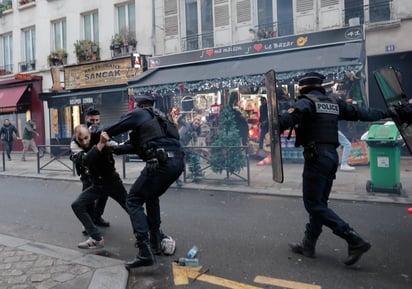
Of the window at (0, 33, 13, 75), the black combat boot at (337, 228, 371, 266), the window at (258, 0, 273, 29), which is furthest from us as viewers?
the window at (0, 33, 13, 75)

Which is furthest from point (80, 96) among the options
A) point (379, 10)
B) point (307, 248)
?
point (307, 248)

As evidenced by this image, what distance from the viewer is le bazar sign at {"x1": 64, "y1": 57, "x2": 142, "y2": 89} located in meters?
15.2

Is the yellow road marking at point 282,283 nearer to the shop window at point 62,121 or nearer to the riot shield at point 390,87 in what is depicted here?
the riot shield at point 390,87

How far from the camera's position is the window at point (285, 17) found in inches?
485

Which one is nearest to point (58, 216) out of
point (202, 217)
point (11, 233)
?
point (11, 233)

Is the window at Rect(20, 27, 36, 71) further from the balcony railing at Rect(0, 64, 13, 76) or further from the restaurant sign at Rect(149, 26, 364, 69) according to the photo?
the restaurant sign at Rect(149, 26, 364, 69)

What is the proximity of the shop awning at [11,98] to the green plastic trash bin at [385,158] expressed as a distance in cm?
1656

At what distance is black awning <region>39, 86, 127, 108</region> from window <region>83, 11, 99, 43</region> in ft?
8.32

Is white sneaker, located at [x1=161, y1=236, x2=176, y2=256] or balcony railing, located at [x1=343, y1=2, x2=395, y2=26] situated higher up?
balcony railing, located at [x1=343, y1=2, x2=395, y2=26]

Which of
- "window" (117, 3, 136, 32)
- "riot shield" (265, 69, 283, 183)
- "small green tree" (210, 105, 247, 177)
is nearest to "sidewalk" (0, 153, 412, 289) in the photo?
"small green tree" (210, 105, 247, 177)

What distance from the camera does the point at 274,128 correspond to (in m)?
3.77

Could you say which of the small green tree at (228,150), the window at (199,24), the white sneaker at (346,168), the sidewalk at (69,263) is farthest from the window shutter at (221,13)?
the sidewalk at (69,263)

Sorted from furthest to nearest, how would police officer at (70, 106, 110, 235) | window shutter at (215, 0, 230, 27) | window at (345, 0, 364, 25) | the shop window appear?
the shop window
window shutter at (215, 0, 230, 27)
window at (345, 0, 364, 25)
police officer at (70, 106, 110, 235)

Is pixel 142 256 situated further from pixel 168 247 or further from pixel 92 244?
pixel 92 244
